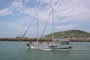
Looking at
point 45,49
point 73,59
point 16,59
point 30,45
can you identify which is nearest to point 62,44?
point 45,49

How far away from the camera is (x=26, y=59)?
106ft

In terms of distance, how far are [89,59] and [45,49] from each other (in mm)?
21460

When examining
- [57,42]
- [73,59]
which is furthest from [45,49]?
[73,59]

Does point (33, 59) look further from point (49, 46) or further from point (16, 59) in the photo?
point (49, 46)

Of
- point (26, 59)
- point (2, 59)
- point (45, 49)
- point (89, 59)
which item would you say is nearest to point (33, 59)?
point (26, 59)

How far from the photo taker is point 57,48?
53.6 metres

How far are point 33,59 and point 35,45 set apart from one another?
22274 millimetres

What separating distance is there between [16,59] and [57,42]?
25.4m

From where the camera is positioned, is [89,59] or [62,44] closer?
[89,59]

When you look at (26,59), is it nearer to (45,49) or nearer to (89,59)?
(89,59)

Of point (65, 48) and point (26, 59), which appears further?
point (65, 48)

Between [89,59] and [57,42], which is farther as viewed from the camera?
[57,42]

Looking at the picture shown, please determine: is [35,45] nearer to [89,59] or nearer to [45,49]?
[45,49]

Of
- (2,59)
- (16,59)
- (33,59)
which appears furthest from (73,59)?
(2,59)
